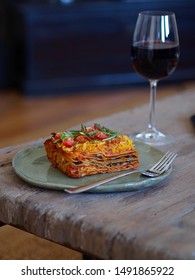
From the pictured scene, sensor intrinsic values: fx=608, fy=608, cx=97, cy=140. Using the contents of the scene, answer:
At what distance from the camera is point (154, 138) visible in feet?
4.53

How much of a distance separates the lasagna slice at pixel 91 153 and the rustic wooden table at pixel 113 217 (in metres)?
0.06

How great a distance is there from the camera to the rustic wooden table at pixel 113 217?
90 cm

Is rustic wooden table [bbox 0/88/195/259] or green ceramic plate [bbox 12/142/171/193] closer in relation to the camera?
rustic wooden table [bbox 0/88/195/259]

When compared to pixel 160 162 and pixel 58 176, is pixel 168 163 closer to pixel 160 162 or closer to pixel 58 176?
pixel 160 162

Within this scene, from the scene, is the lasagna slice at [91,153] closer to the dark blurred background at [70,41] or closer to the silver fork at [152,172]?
the silver fork at [152,172]

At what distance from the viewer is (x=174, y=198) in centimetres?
105

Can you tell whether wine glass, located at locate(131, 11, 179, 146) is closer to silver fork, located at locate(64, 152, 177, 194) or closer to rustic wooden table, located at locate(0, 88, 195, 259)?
silver fork, located at locate(64, 152, 177, 194)

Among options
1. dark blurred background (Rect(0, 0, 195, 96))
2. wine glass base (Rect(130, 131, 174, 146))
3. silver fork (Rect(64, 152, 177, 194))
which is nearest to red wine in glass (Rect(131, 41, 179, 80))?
wine glass base (Rect(130, 131, 174, 146))

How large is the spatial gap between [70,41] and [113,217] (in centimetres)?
290

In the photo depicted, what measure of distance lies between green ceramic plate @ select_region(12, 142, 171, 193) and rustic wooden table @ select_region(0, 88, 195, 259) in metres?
0.02

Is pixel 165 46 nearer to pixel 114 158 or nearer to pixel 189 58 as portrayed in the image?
pixel 114 158

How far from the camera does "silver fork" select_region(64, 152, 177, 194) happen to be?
102cm

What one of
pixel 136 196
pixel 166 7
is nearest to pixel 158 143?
pixel 136 196

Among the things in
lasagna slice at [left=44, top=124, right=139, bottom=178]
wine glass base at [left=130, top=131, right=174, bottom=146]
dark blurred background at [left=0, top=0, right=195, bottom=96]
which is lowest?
dark blurred background at [left=0, top=0, right=195, bottom=96]
